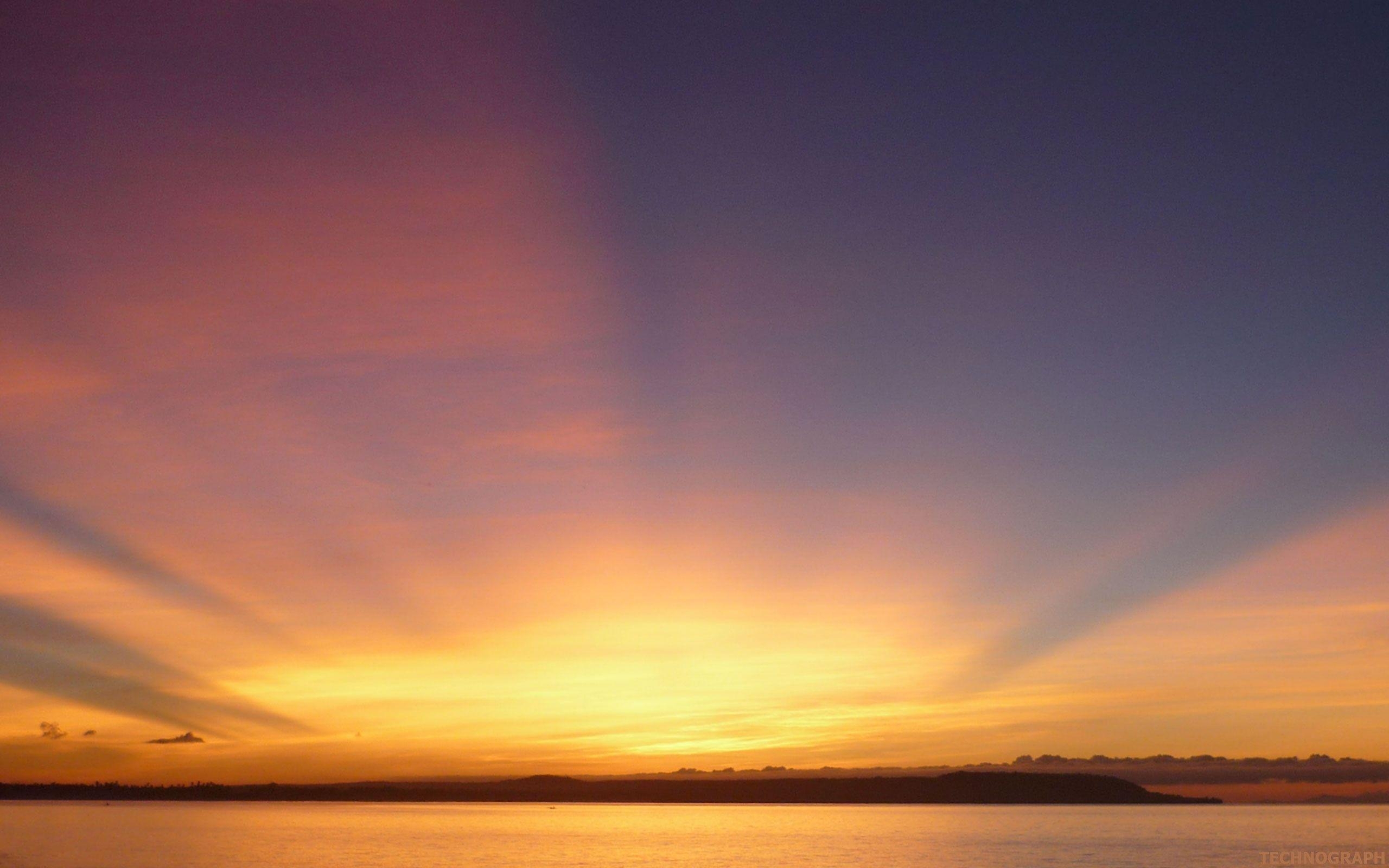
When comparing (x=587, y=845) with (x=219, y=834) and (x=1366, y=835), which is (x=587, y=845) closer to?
(x=219, y=834)

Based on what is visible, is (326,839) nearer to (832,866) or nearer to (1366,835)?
(832,866)

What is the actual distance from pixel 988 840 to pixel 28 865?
131669 mm

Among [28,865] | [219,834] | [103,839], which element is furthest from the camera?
[219,834]

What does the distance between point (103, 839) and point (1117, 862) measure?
138326 millimetres

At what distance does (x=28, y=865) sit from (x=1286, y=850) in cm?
14831

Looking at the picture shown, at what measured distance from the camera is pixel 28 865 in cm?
10300

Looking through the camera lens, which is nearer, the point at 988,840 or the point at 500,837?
the point at 988,840

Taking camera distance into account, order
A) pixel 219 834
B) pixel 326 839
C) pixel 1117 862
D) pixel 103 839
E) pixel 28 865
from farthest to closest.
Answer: pixel 219 834 < pixel 326 839 < pixel 103 839 < pixel 1117 862 < pixel 28 865

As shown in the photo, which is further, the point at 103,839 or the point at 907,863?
the point at 103,839

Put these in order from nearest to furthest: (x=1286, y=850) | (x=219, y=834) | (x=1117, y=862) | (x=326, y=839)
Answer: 1. (x=1117, y=862)
2. (x=1286, y=850)
3. (x=326, y=839)
4. (x=219, y=834)

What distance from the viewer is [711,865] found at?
382ft

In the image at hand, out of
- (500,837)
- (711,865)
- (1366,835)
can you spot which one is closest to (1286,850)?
(1366,835)

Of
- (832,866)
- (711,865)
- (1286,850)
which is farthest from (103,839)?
(1286,850)

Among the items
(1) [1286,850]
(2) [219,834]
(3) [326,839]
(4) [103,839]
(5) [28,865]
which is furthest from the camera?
(2) [219,834]
